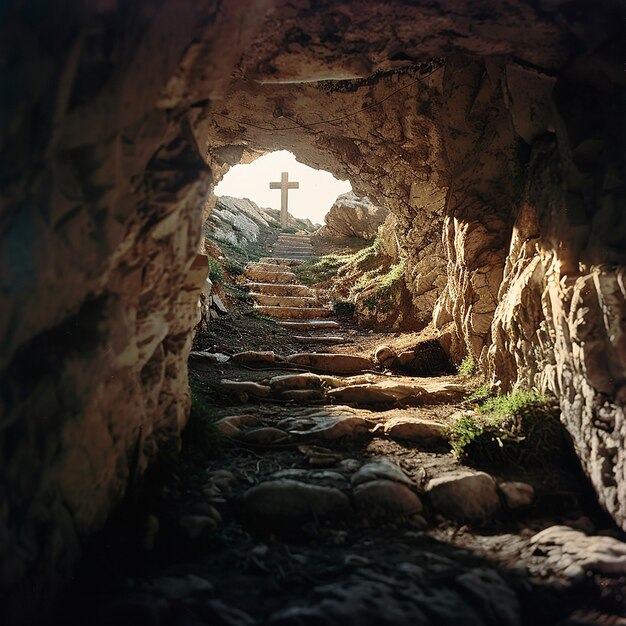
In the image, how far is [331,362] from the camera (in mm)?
5953

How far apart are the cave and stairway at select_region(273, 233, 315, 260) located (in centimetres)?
1093

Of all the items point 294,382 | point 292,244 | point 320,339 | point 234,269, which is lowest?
point 294,382

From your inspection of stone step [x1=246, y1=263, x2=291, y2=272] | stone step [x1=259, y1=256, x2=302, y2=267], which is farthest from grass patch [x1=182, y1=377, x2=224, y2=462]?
stone step [x1=259, y1=256, x2=302, y2=267]

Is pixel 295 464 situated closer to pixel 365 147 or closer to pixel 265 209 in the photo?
pixel 365 147

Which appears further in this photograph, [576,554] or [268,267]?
[268,267]

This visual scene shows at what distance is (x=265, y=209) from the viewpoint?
2423 cm

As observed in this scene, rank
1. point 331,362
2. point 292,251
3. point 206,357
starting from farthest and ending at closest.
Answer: point 292,251 → point 331,362 → point 206,357

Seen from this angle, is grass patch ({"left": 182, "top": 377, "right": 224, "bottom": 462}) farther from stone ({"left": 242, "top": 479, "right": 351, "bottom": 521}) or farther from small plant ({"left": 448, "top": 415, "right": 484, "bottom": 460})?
small plant ({"left": 448, "top": 415, "right": 484, "bottom": 460})

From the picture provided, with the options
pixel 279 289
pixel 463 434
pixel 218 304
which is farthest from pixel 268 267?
pixel 463 434

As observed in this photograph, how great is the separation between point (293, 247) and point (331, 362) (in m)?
11.4

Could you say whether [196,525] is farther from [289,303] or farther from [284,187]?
[284,187]

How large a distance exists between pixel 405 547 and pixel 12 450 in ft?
6.83

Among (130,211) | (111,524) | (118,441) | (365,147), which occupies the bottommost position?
(111,524)

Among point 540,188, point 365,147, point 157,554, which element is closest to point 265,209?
point 365,147
